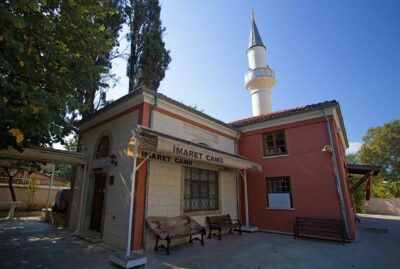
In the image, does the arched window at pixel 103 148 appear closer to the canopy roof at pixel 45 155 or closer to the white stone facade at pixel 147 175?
the white stone facade at pixel 147 175

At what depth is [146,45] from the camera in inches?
517

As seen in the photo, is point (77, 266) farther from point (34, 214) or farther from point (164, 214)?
point (34, 214)

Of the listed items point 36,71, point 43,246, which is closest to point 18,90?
point 36,71

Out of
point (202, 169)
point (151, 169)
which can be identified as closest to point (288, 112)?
point (202, 169)

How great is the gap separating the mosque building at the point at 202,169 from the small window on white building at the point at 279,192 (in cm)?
4

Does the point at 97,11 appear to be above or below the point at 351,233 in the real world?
above

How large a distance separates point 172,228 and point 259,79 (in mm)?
14500

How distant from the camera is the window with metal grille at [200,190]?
8.51m

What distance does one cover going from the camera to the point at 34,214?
15.1m

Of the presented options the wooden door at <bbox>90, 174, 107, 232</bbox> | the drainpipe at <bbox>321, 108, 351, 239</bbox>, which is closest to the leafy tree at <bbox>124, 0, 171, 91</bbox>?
the wooden door at <bbox>90, 174, 107, 232</bbox>

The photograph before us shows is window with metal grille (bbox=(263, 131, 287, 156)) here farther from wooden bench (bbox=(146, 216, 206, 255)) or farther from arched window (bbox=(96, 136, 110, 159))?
arched window (bbox=(96, 136, 110, 159))

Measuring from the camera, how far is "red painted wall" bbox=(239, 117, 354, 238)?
29.2 ft

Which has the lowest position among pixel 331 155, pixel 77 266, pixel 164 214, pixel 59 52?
pixel 77 266

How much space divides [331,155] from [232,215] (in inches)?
202
